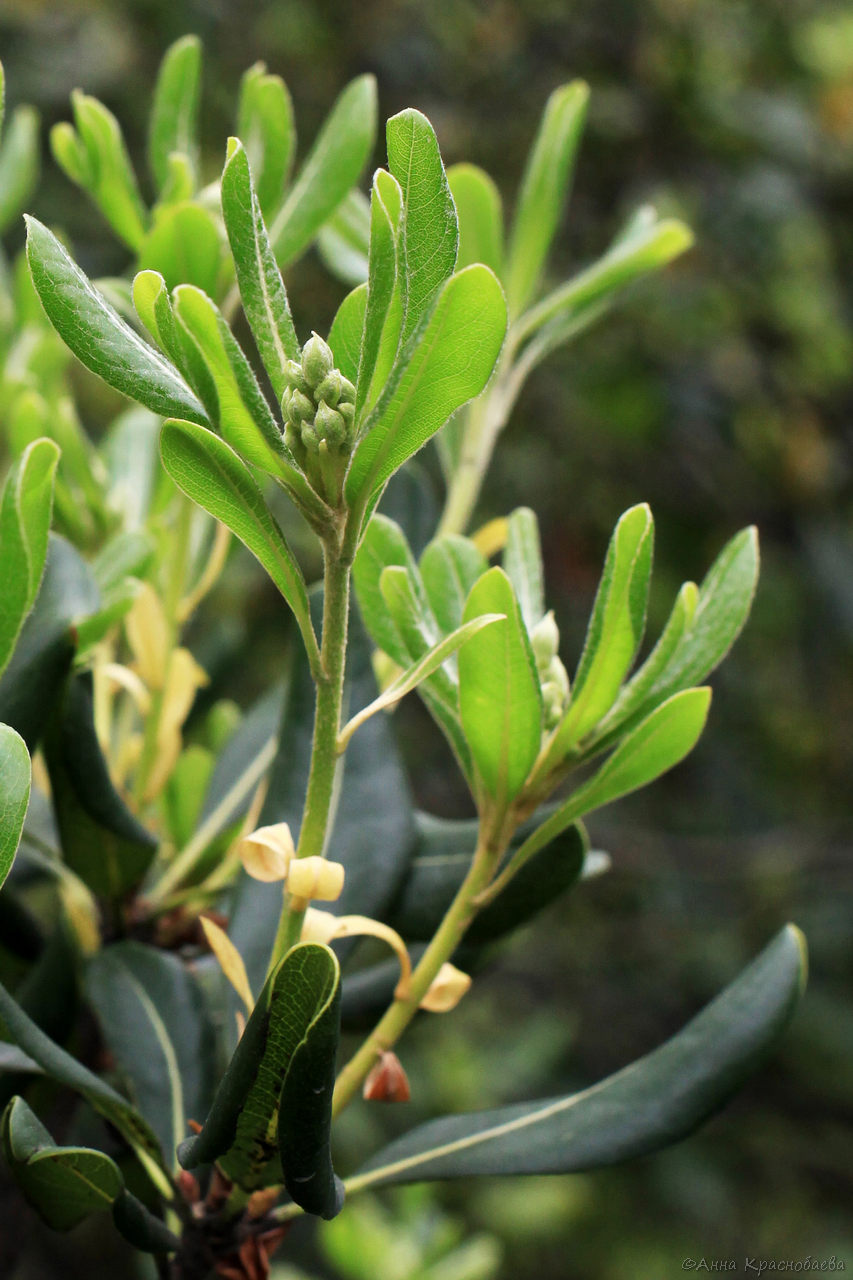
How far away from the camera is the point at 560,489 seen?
2998 mm

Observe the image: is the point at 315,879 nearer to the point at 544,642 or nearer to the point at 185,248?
the point at 544,642

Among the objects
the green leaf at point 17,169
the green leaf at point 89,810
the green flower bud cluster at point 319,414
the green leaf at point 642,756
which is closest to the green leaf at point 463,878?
the green leaf at point 642,756

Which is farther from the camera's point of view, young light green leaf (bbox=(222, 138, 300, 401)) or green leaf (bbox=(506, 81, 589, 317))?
green leaf (bbox=(506, 81, 589, 317))

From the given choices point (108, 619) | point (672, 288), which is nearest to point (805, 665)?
point (672, 288)

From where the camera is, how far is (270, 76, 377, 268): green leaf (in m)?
0.73

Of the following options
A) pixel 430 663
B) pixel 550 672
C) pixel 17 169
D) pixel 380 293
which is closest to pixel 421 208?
pixel 380 293

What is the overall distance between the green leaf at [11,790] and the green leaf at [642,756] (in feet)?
0.77

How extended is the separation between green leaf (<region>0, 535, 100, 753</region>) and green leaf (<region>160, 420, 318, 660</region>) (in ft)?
0.51

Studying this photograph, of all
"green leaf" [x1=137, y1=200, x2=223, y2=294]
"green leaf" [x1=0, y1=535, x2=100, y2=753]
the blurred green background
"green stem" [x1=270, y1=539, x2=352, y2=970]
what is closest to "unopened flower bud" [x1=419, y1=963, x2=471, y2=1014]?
"green stem" [x1=270, y1=539, x2=352, y2=970]

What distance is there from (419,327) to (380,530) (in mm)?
144

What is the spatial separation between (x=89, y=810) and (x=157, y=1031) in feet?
0.41

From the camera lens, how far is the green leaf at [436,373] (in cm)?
44

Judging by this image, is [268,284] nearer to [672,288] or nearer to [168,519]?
[168,519]

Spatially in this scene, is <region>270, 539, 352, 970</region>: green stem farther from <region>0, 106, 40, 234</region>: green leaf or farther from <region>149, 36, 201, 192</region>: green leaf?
<region>0, 106, 40, 234</region>: green leaf
